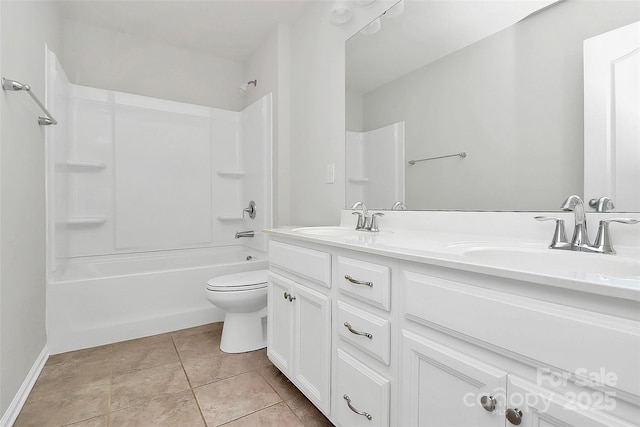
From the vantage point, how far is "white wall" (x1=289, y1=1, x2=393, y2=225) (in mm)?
2020

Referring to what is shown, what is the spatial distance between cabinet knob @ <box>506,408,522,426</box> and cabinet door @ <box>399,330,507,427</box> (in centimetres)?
2

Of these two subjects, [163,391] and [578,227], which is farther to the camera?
[163,391]

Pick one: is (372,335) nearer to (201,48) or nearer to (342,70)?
(342,70)

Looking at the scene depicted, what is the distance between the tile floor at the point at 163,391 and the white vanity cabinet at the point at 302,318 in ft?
0.50

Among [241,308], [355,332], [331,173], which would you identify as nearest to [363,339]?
[355,332]

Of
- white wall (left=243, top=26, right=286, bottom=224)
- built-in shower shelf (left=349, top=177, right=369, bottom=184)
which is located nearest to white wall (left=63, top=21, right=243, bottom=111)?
white wall (left=243, top=26, right=286, bottom=224)

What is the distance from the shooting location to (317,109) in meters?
2.22

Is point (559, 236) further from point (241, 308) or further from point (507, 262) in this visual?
point (241, 308)

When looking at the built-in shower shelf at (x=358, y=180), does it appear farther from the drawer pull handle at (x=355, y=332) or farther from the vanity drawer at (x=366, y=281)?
the drawer pull handle at (x=355, y=332)

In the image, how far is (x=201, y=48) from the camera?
2988mm

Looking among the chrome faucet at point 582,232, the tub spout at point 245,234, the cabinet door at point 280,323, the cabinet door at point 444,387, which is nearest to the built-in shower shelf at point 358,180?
the cabinet door at point 280,323

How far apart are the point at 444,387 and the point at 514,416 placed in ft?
0.53

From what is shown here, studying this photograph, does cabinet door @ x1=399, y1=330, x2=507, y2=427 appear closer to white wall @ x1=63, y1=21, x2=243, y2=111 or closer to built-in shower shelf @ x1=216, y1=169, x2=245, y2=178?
built-in shower shelf @ x1=216, y1=169, x2=245, y2=178

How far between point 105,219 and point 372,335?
2.56 metres
